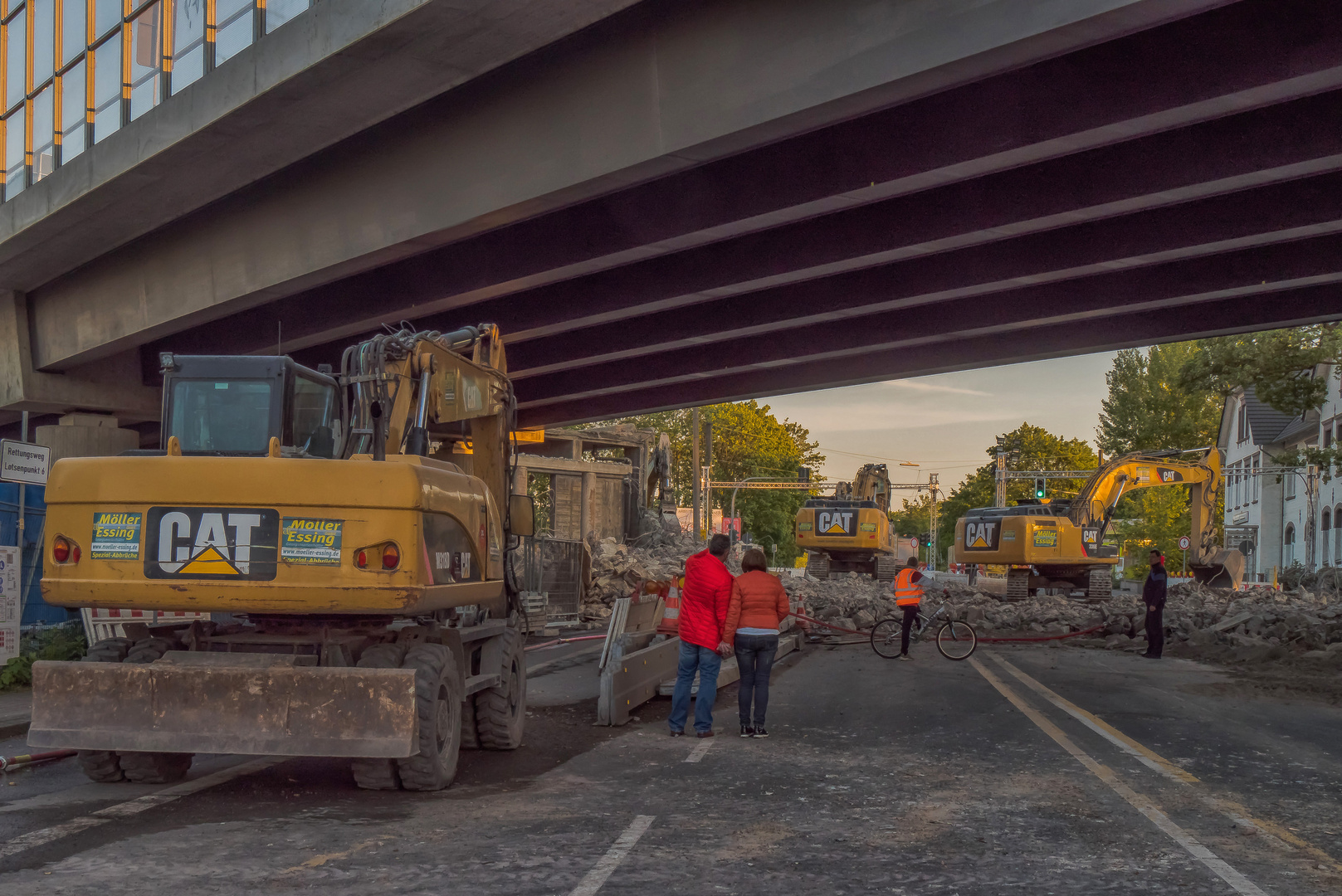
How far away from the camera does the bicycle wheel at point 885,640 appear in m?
20.4

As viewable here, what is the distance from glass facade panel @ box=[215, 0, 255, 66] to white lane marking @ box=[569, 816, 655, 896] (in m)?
10.4

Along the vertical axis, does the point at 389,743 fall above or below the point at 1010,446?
below

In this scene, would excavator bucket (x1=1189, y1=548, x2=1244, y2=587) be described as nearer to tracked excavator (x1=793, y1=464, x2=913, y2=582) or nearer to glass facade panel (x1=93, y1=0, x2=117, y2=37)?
tracked excavator (x1=793, y1=464, x2=913, y2=582)

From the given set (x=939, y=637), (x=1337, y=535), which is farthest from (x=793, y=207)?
(x=1337, y=535)

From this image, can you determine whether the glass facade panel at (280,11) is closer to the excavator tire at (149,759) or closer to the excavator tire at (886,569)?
the excavator tire at (149,759)

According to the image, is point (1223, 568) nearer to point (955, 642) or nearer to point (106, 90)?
point (955, 642)

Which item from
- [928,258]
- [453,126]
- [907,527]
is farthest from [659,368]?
[907,527]

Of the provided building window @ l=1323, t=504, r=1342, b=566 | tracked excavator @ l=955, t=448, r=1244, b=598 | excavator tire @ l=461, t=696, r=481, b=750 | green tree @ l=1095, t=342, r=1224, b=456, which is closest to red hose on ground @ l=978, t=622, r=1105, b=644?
tracked excavator @ l=955, t=448, r=1244, b=598

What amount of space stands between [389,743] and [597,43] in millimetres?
7436

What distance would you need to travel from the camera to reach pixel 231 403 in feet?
32.4

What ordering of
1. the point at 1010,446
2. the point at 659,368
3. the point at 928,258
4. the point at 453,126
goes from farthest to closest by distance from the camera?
the point at 1010,446, the point at 659,368, the point at 928,258, the point at 453,126

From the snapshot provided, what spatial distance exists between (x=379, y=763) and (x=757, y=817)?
268 centimetres

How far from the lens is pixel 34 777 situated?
9.30 meters

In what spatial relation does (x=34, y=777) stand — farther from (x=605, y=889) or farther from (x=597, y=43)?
(x=597, y=43)
